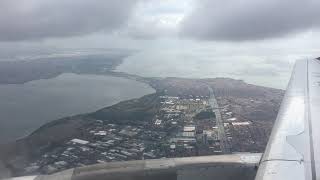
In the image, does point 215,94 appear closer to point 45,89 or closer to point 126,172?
point 45,89

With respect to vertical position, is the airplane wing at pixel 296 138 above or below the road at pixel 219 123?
above

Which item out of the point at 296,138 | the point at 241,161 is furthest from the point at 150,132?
the point at 296,138

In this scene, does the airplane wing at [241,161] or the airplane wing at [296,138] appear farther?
the airplane wing at [241,161]

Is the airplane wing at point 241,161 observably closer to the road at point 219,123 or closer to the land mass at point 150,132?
the land mass at point 150,132

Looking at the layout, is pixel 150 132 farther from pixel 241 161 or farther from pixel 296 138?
pixel 296 138

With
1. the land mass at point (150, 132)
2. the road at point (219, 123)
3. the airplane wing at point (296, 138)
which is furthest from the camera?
the road at point (219, 123)

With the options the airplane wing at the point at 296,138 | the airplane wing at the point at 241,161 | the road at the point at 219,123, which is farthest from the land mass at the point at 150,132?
the airplane wing at the point at 241,161

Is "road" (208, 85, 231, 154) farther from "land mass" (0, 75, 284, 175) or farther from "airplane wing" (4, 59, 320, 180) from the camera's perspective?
"airplane wing" (4, 59, 320, 180)

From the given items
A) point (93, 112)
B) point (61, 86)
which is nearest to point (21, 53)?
point (61, 86)
